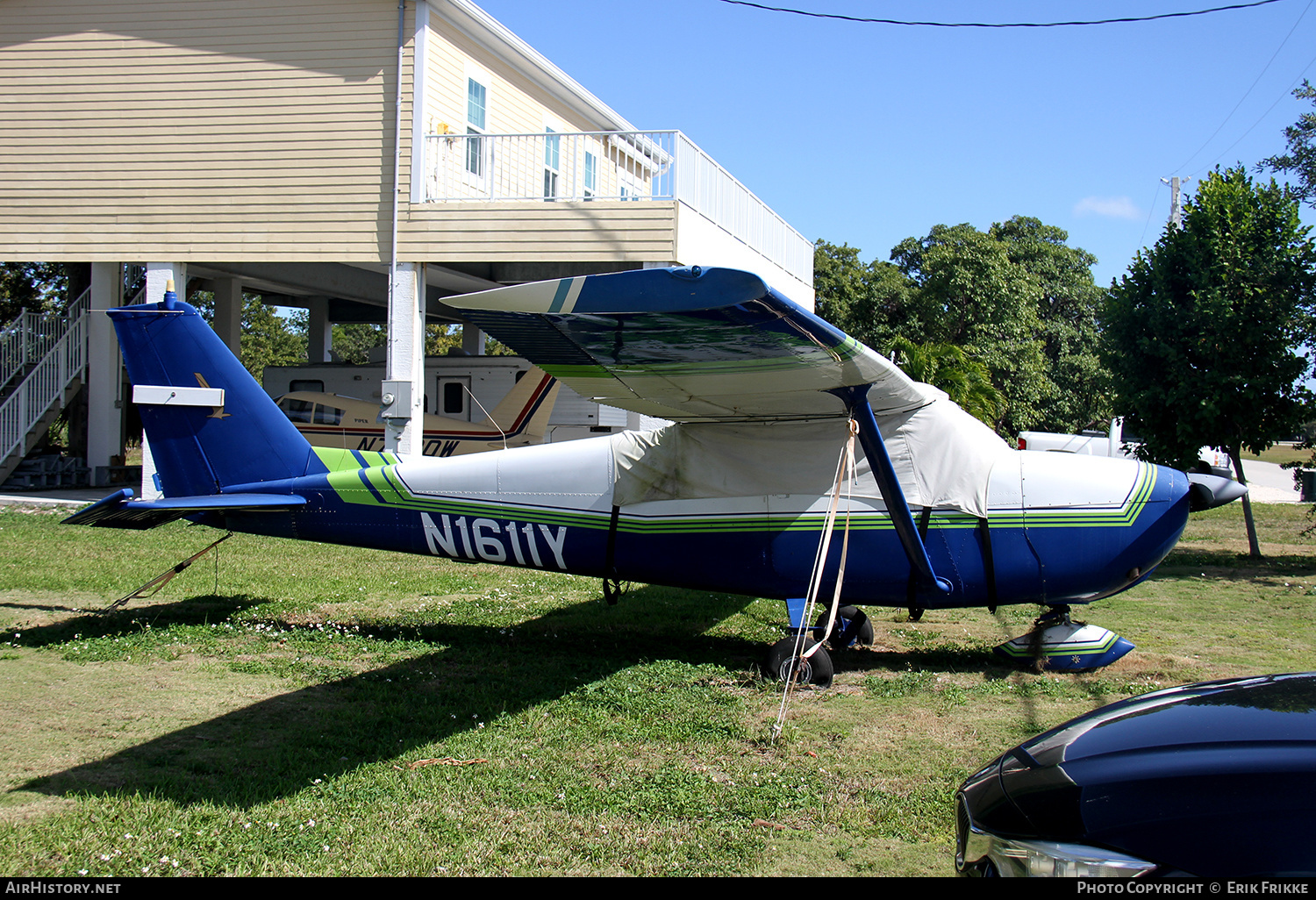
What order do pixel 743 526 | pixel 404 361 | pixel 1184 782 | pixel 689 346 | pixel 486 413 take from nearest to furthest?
1. pixel 1184 782
2. pixel 689 346
3. pixel 743 526
4. pixel 404 361
5. pixel 486 413

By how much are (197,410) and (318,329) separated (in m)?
17.6

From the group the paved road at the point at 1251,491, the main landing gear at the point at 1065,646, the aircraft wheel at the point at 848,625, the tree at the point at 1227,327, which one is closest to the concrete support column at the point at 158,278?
the paved road at the point at 1251,491

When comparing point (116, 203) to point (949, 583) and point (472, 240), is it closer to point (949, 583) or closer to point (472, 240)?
point (472, 240)

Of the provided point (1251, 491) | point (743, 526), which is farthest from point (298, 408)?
point (1251, 491)

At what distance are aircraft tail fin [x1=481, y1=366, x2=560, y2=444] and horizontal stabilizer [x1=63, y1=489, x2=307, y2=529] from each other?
11.4 m

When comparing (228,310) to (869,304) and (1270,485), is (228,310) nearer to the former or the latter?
(869,304)

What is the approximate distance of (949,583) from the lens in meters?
6.34

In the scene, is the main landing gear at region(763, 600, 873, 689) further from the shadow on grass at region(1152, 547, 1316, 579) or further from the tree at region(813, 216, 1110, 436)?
the tree at region(813, 216, 1110, 436)

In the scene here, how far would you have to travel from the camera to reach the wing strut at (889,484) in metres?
5.77

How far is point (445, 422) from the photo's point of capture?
19609 millimetres

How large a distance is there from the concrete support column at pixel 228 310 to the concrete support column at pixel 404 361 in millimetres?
8187

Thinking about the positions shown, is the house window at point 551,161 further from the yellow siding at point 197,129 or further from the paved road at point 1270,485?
the paved road at point 1270,485

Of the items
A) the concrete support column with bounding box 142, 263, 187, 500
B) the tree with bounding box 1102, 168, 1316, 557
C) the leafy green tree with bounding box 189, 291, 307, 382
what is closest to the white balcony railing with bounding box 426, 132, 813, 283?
the concrete support column with bounding box 142, 263, 187, 500
